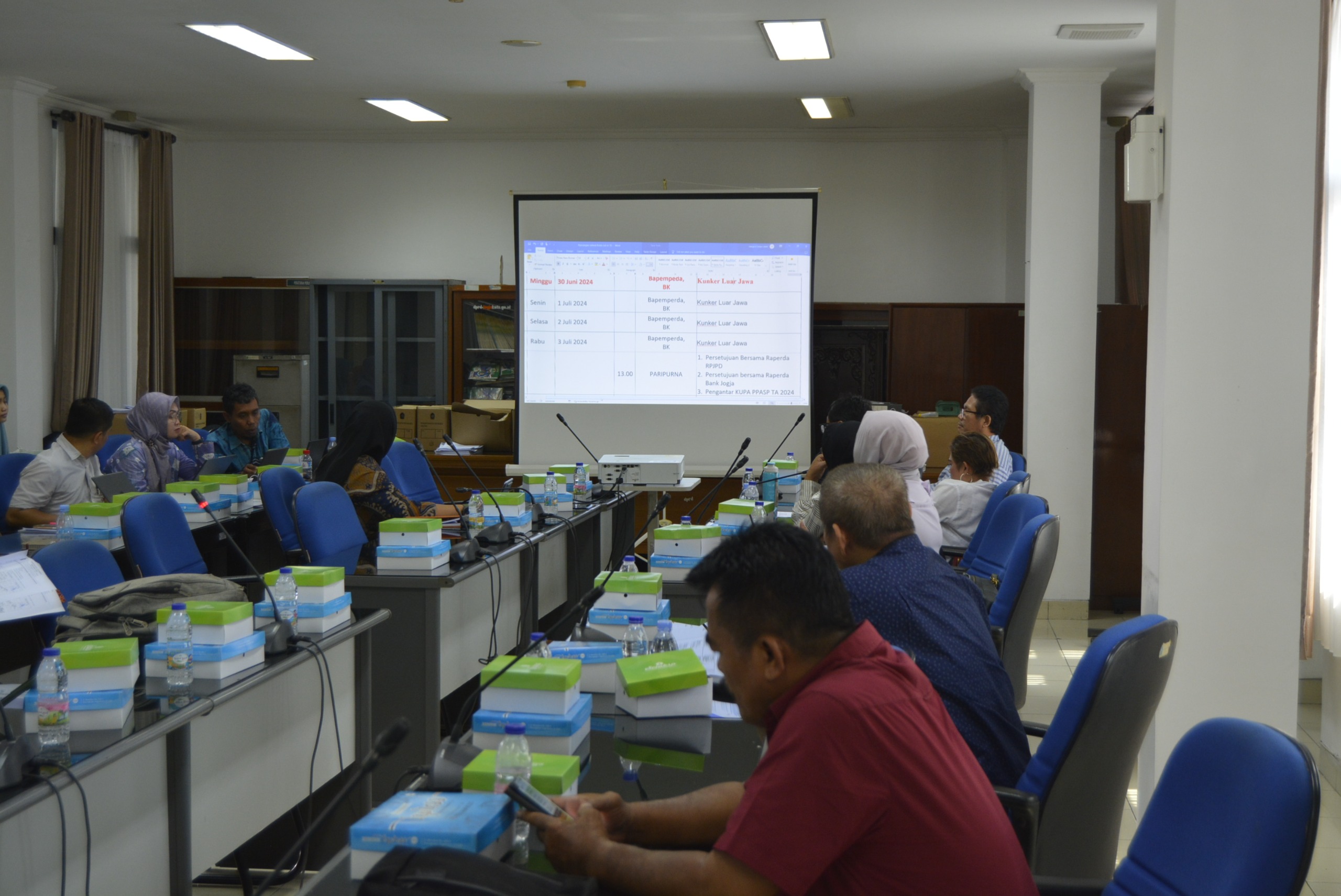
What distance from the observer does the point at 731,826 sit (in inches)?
49.8

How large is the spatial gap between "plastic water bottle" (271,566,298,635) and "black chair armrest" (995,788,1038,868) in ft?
5.46

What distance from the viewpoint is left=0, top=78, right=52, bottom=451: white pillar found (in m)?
6.91

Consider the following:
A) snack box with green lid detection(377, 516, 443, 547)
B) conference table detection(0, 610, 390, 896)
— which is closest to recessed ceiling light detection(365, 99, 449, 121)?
snack box with green lid detection(377, 516, 443, 547)

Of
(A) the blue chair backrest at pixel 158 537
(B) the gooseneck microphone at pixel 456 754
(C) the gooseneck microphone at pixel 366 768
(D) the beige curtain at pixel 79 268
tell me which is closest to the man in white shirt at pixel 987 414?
(A) the blue chair backrest at pixel 158 537

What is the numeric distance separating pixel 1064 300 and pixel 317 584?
193 inches

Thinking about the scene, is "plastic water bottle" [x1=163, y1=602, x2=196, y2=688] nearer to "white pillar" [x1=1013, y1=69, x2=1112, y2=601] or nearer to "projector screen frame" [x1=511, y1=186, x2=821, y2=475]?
"white pillar" [x1=1013, y1=69, x2=1112, y2=601]

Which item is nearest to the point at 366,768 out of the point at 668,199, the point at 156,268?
the point at 668,199

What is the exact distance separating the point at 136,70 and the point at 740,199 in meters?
3.86

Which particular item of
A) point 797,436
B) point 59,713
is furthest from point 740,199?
point 59,713

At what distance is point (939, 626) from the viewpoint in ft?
6.94

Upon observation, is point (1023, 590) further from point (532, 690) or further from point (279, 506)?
point (279, 506)

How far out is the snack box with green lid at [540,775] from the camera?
1.54 m

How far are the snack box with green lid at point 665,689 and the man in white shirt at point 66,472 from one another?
369cm

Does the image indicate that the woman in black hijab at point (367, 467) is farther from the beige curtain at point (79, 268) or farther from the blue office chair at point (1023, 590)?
the beige curtain at point (79, 268)
